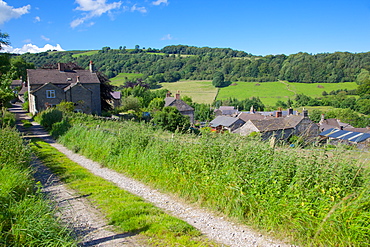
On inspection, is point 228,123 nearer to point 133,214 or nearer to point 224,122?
point 224,122

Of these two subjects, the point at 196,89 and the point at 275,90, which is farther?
the point at 196,89

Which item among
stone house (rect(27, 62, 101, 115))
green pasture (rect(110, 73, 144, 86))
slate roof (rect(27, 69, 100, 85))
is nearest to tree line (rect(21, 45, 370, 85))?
green pasture (rect(110, 73, 144, 86))

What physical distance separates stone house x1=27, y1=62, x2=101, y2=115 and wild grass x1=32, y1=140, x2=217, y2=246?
32490 mm

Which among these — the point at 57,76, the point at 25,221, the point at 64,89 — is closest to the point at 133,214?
the point at 25,221

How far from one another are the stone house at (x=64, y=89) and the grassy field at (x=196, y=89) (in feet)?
207

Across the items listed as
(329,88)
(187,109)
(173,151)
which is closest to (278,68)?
(329,88)

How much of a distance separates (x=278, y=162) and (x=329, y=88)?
381ft

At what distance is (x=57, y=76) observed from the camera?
42.0 metres

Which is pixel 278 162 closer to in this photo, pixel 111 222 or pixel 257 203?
pixel 257 203

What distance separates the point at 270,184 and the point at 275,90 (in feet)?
369

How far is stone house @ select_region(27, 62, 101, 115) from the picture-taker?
37.9 meters

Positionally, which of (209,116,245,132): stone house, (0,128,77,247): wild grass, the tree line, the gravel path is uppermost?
the tree line

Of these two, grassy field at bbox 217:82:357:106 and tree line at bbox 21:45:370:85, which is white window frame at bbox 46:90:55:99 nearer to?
grassy field at bbox 217:82:357:106

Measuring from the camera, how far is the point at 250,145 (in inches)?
285
